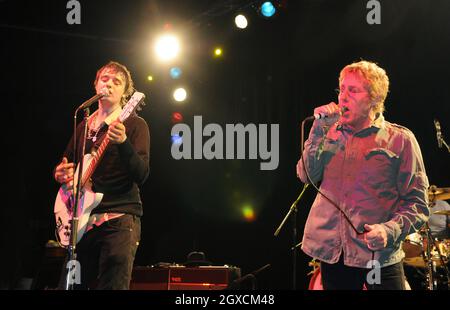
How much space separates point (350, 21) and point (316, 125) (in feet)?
15.7

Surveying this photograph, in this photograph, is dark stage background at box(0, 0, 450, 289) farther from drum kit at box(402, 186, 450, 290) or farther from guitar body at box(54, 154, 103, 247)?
guitar body at box(54, 154, 103, 247)

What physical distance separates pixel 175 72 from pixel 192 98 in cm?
48

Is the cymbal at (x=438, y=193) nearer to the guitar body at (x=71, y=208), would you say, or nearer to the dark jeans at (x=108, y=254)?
the dark jeans at (x=108, y=254)

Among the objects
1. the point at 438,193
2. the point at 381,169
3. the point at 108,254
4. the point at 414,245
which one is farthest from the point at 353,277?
the point at 414,245

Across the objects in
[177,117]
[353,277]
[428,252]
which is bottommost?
[428,252]

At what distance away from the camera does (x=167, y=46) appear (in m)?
7.76

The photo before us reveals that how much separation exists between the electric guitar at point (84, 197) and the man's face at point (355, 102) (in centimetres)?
137

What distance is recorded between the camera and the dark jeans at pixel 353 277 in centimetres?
272

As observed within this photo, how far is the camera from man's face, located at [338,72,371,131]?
300cm

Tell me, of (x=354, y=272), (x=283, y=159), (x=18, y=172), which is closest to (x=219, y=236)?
(x=283, y=159)

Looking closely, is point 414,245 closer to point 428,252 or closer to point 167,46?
point 428,252

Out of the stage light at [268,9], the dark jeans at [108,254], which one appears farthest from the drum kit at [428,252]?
the stage light at [268,9]

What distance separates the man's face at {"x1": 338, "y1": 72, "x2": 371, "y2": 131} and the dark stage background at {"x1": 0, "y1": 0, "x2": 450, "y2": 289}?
4307 millimetres

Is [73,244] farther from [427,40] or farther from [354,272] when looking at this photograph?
[427,40]
